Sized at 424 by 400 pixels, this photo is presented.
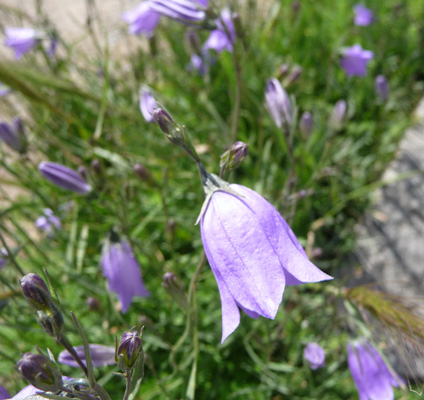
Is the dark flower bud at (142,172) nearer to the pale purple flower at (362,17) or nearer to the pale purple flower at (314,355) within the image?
the pale purple flower at (314,355)

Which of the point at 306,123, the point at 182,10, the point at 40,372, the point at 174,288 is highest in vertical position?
the point at 182,10

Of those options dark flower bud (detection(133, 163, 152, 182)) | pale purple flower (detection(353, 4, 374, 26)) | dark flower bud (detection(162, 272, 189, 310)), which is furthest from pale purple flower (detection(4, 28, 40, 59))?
pale purple flower (detection(353, 4, 374, 26))

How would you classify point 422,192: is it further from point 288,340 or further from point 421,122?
point 288,340

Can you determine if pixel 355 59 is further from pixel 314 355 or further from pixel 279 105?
pixel 314 355

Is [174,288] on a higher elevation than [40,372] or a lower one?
lower

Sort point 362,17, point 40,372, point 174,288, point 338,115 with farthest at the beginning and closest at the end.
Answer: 1. point 362,17
2. point 338,115
3. point 174,288
4. point 40,372

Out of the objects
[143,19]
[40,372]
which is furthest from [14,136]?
[40,372]

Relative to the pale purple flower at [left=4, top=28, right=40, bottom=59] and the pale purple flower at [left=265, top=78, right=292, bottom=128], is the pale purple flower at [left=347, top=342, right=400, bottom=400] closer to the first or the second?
the pale purple flower at [left=265, top=78, right=292, bottom=128]
